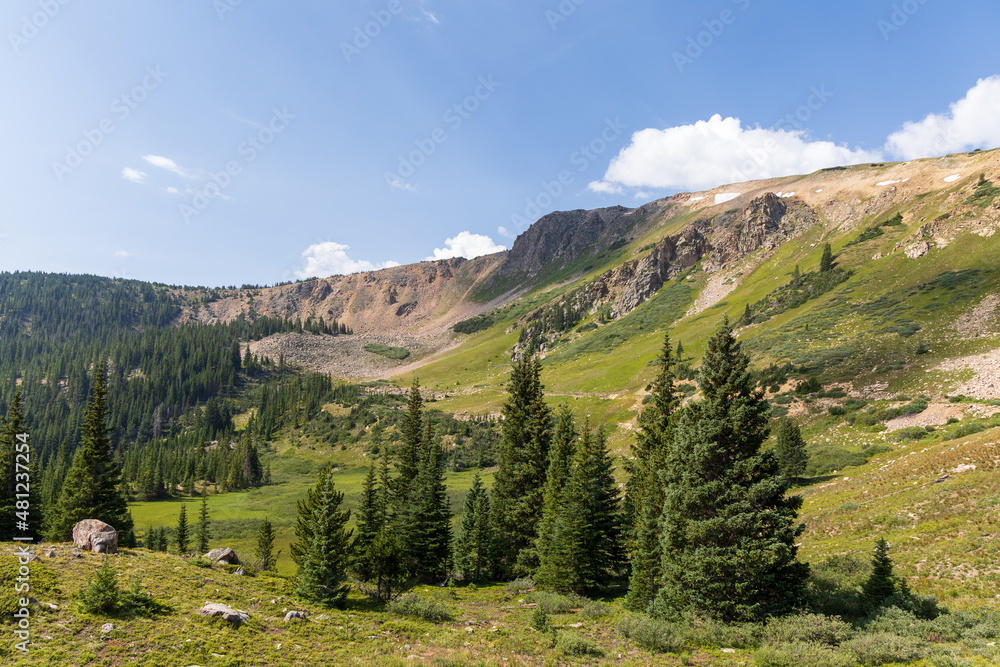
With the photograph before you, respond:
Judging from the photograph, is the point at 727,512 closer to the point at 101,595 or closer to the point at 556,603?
the point at 556,603

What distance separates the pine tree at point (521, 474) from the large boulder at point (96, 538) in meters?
24.4

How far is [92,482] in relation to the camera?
1452 inches

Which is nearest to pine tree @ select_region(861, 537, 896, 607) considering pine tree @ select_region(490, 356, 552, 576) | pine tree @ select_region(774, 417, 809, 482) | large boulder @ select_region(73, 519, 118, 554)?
pine tree @ select_region(490, 356, 552, 576)

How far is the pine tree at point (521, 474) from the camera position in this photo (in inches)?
1372

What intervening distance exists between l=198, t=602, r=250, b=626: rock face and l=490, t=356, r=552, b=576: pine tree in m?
20.9

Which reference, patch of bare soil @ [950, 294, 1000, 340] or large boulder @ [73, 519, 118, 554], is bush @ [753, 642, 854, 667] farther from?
patch of bare soil @ [950, 294, 1000, 340]

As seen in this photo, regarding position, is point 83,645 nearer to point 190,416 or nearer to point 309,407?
point 309,407

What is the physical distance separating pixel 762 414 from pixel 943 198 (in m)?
145

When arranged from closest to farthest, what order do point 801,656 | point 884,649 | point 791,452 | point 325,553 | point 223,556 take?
point 884,649 < point 801,656 < point 325,553 < point 223,556 < point 791,452

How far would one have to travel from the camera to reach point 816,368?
211 ft

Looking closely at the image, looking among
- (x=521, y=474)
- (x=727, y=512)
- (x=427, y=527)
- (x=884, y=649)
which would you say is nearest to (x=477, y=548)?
(x=427, y=527)

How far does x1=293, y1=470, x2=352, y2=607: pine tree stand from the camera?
22.9m

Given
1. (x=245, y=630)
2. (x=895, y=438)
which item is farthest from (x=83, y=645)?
(x=895, y=438)

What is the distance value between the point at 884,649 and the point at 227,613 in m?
22.7
